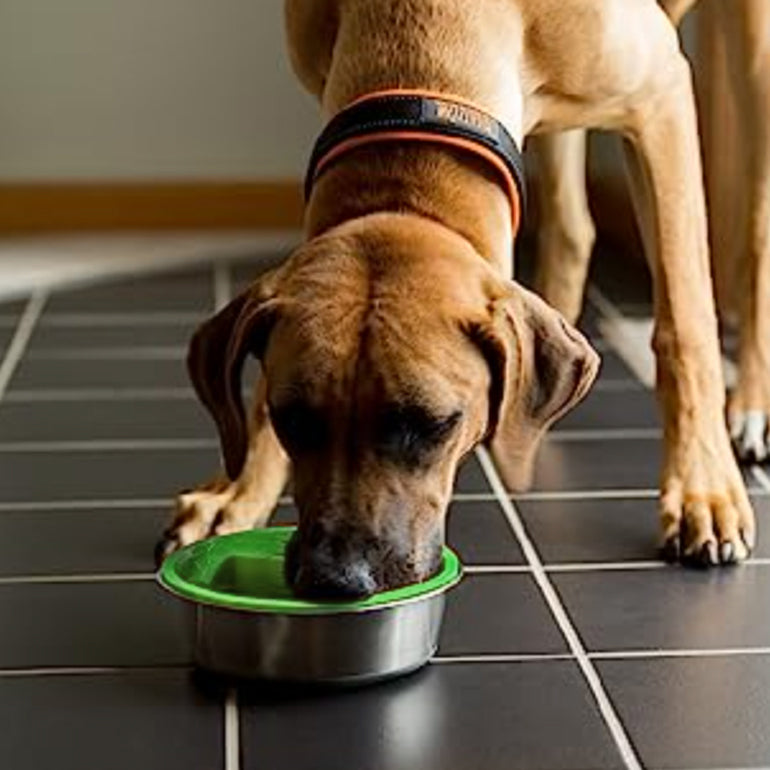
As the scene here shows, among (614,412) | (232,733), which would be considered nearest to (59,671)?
(232,733)

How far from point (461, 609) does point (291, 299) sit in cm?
47

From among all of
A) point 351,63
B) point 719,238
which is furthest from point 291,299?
point 719,238

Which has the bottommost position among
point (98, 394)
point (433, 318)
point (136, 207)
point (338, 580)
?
point (136, 207)

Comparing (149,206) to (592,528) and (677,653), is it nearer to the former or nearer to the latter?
(592,528)

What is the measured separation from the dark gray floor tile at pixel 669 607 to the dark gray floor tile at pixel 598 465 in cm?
36

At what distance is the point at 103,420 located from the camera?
9.94ft

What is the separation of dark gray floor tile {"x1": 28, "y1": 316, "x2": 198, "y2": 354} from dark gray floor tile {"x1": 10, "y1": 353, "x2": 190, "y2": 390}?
0.11m

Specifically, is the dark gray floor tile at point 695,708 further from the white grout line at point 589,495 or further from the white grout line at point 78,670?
the white grout line at point 589,495

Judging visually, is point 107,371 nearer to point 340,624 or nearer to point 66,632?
point 66,632

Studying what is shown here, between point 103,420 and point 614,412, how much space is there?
80 cm

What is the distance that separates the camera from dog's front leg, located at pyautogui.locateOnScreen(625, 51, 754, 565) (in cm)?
246

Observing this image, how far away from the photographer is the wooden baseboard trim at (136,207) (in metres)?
4.67

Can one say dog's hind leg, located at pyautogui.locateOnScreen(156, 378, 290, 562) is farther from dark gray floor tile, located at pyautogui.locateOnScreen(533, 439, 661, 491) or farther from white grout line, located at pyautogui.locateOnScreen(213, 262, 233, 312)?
white grout line, located at pyautogui.locateOnScreen(213, 262, 233, 312)

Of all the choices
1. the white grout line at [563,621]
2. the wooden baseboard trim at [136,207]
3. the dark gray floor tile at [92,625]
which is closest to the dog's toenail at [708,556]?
the white grout line at [563,621]
